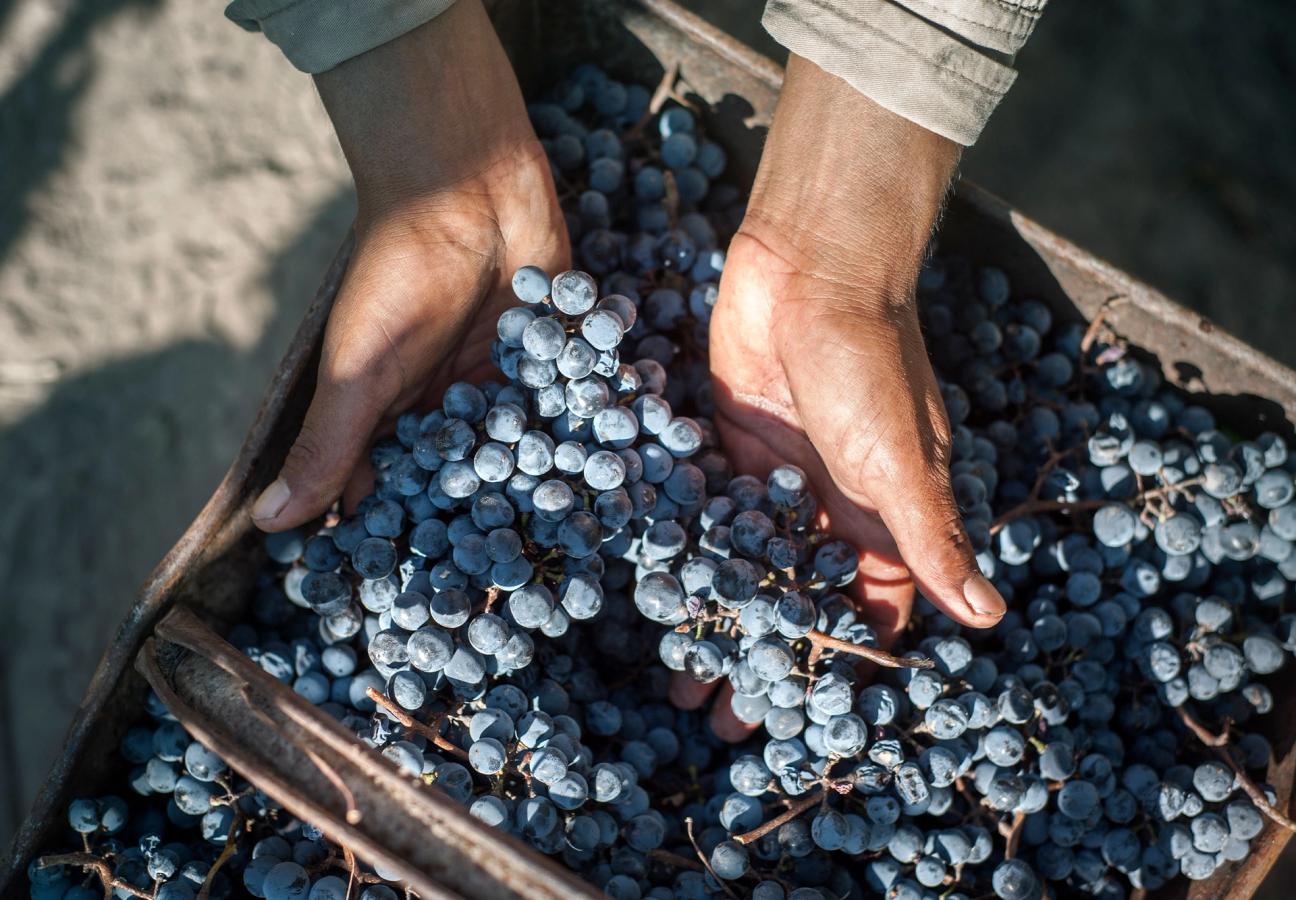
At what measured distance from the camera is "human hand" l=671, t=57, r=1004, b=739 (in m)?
1.42

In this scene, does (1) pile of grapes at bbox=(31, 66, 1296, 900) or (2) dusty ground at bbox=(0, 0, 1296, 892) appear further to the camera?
(2) dusty ground at bbox=(0, 0, 1296, 892)

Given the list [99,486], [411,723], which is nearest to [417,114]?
[411,723]

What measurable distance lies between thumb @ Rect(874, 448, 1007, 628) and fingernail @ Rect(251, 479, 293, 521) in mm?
865

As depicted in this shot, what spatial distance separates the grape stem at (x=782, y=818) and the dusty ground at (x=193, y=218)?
169 cm

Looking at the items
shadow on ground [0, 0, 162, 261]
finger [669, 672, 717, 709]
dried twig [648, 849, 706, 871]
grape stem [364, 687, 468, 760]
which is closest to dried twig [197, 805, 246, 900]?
grape stem [364, 687, 468, 760]

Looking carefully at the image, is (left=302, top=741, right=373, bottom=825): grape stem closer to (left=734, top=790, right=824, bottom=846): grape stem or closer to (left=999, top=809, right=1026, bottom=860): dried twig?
(left=734, top=790, right=824, bottom=846): grape stem

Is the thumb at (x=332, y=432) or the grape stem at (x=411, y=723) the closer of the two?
the grape stem at (x=411, y=723)

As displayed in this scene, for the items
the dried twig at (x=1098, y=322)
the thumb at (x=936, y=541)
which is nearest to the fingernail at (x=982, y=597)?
the thumb at (x=936, y=541)

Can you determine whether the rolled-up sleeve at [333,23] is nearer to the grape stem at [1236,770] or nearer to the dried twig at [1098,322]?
the dried twig at [1098,322]

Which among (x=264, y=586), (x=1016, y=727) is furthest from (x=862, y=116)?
(x=264, y=586)

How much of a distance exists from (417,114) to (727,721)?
113cm

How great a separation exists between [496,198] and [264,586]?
2.47 feet

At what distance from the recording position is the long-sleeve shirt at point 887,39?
1.50 metres

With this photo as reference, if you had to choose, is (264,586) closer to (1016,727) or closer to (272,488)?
(272,488)
